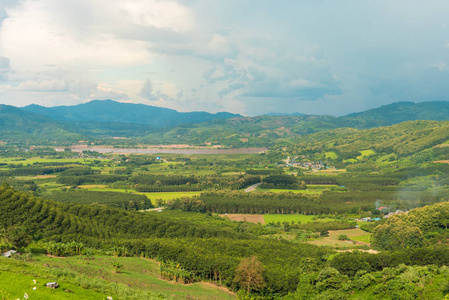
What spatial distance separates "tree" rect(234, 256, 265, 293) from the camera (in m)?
38.6

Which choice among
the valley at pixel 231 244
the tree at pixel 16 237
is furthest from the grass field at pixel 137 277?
the tree at pixel 16 237

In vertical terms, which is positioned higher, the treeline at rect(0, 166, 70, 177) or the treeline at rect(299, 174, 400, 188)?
the treeline at rect(299, 174, 400, 188)

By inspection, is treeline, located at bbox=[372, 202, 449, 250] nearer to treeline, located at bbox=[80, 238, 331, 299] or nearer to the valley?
the valley

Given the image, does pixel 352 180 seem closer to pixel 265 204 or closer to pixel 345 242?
pixel 265 204

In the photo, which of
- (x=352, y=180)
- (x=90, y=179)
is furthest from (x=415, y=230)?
(x=90, y=179)

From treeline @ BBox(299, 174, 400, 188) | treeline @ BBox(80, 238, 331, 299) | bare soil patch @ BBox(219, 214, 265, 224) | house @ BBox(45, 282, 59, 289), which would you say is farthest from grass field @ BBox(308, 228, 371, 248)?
treeline @ BBox(299, 174, 400, 188)

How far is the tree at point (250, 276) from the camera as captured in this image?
38625 mm

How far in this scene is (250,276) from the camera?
38.7 meters

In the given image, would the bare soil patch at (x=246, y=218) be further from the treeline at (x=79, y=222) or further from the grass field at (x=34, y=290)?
the grass field at (x=34, y=290)

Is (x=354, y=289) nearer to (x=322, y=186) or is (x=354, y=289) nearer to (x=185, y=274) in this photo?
(x=185, y=274)

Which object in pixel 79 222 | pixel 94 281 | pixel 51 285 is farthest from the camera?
pixel 79 222

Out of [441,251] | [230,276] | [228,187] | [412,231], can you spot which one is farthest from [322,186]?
[230,276]

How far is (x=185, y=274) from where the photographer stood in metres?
42.1

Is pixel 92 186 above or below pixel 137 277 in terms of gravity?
below
